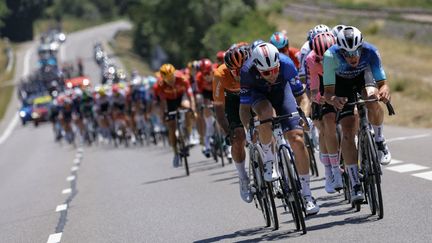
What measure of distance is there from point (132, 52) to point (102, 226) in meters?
96.6

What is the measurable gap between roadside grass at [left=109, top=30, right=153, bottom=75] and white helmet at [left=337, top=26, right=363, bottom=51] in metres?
75.4

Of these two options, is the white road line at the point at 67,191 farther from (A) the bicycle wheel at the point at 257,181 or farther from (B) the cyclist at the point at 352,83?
(B) the cyclist at the point at 352,83

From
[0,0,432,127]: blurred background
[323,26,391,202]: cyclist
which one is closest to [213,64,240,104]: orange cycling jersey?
[323,26,391,202]: cyclist

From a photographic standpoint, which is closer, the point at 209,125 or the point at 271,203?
the point at 271,203

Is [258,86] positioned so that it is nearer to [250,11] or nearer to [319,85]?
[319,85]

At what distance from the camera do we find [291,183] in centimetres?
1002

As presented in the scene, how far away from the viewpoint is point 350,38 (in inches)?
396

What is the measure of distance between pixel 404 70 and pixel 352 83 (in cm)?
3595

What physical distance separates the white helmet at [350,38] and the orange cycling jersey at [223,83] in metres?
2.73

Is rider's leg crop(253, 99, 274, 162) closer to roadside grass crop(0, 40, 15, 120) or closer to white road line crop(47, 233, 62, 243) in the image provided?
white road line crop(47, 233, 62, 243)

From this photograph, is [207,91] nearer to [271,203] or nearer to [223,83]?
[223,83]

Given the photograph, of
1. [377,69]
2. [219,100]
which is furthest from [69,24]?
[377,69]

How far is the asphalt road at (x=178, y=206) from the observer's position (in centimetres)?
1045

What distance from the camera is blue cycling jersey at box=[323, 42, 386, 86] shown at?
10.5 m
